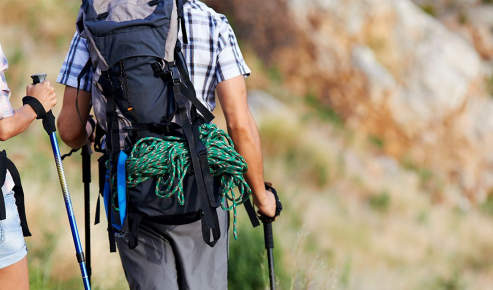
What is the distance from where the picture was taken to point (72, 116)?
2.44 meters

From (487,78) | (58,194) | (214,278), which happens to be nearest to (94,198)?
(58,194)

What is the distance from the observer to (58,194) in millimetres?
5312

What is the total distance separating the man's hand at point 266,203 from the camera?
2539 millimetres

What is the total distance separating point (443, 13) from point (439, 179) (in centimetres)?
489

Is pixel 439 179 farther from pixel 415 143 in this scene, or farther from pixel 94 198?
pixel 94 198

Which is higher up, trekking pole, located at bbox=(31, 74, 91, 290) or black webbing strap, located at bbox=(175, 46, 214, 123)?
black webbing strap, located at bbox=(175, 46, 214, 123)

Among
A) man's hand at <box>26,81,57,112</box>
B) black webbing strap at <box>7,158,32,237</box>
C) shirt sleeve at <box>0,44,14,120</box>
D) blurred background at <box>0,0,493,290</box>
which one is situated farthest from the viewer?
blurred background at <box>0,0,493,290</box>

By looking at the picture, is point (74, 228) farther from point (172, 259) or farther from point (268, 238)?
point (268, 238)

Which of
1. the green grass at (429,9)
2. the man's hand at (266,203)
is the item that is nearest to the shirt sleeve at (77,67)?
the man's hand at (266,203)

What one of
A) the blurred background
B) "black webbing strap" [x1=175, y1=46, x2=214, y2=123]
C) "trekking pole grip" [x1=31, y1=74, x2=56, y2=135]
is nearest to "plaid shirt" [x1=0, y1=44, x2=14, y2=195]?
"trekking pole grip" [x1=31, y1=74, x2=56, y2=135]

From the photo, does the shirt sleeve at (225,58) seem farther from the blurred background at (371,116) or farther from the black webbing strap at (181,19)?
the blurred background at (371,116)

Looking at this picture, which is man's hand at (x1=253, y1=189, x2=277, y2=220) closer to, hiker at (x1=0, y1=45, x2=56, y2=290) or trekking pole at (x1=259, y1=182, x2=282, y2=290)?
trekking pole at (x1=259, y1=182, x2=282, y2=290)

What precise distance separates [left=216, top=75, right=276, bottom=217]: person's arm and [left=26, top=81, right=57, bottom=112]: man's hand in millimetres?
646

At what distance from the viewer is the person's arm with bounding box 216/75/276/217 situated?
2.32 metres
